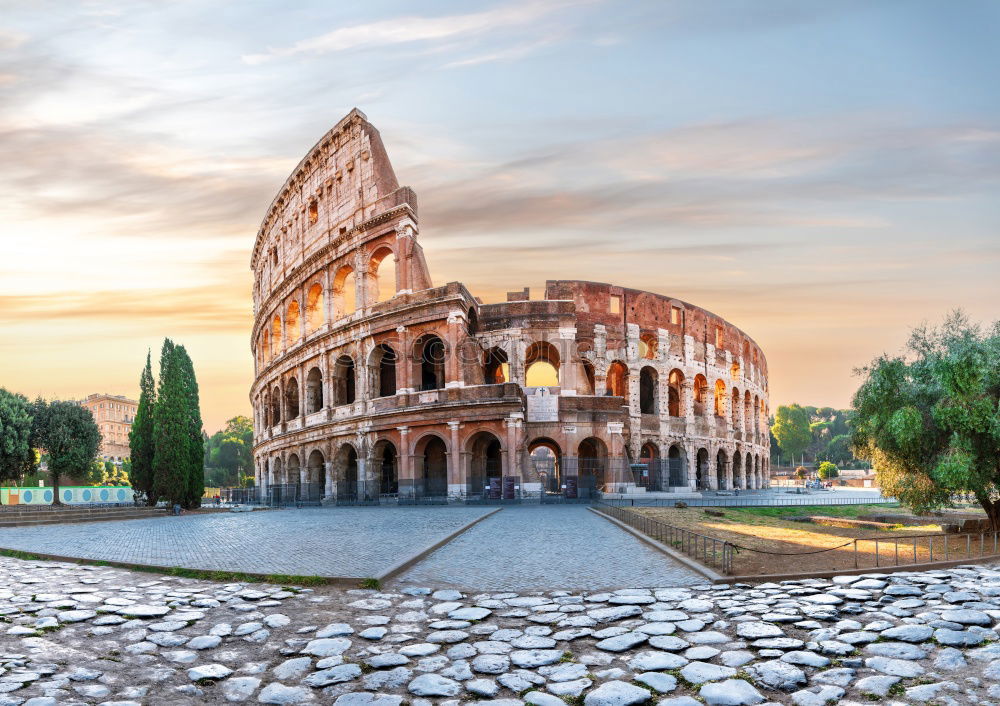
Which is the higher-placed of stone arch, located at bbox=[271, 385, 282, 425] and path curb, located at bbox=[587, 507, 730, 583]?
stone arch, located at bbox=[271, 385, 282, 425]

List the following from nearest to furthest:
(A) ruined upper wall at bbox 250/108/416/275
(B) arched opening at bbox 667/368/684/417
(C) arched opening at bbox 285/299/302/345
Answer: (A) ruined upper wall at bbox 250/108/416/275 < (C) arched opening at bbox 285/299/302/345 < (B) arched opening at bbox 667/368/684/417

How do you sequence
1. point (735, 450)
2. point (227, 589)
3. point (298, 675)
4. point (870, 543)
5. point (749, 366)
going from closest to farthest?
point (298, 675) → point (227, 589) → point (870, 543) → point (735, 450) → point (749, 366)

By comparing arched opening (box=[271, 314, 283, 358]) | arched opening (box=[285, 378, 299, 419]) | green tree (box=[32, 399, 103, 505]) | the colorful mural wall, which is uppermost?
arched opening (box=[271, 314, 283, 358])

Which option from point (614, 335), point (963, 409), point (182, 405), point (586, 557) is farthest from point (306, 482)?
point (963, 409)

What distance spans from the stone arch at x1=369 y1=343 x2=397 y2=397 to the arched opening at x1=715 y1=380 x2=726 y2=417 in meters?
25.5

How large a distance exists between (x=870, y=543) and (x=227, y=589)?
47.4 feet

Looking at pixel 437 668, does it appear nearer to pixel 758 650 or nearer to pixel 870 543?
pixel 758 650

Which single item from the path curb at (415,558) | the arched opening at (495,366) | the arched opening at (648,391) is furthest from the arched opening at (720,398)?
the path curb at (415,558)

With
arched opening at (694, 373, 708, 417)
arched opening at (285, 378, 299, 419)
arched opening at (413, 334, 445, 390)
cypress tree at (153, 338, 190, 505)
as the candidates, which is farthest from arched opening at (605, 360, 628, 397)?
cypress tree at (153, 338, 190, 505)

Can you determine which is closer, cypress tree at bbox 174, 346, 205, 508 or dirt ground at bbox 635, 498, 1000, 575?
dirt ground at bbox 635, 498, 1000, 575

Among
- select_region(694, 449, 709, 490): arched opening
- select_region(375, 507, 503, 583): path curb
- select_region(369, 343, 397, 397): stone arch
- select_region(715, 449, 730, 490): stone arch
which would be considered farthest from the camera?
select_region(715, 449, 730, 490): stone arch

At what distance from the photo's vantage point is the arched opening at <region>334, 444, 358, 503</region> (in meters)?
38.1

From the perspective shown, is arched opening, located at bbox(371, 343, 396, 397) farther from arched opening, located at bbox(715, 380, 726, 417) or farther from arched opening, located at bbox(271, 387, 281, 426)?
arched opening, located at bbox(715, 380, 726, 417)

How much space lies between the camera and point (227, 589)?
9.73 meters
